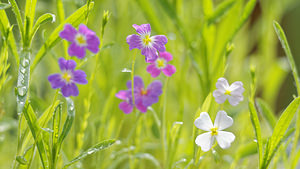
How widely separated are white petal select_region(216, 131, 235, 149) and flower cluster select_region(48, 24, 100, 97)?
189mm

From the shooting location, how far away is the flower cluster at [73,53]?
1.52 feet

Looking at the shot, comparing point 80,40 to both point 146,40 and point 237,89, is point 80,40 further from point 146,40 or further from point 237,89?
point 237,89

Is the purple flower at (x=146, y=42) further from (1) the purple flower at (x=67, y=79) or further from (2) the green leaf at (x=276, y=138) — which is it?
(2) the green leaf at (x=276, y=138)

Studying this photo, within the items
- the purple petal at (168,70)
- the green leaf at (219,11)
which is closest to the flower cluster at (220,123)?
the purple petal at (168,70)

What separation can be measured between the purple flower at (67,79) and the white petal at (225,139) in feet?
0.62

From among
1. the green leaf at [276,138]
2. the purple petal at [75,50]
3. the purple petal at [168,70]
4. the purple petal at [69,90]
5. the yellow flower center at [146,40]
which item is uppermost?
the yellow flower center at [146,40]

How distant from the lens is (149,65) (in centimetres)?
60

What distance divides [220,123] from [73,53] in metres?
0.21

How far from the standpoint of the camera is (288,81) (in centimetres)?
206

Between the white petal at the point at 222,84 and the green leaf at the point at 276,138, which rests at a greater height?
the white petal at the point at 222,84

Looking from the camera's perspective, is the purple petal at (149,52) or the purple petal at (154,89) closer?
the purple petal at (149,52)

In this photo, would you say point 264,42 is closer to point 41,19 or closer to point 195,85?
point 195,85

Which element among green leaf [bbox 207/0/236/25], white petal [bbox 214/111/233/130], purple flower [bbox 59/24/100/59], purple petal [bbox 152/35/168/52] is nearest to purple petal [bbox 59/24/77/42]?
purple flower [bbox 59/24/100/59]

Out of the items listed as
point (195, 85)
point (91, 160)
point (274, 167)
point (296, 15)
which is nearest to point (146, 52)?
point (274, 167)
